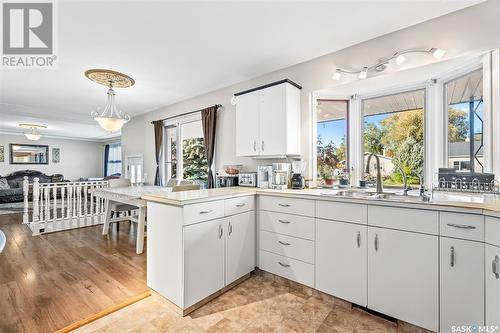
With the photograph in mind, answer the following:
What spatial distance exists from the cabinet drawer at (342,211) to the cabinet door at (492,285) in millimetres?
672

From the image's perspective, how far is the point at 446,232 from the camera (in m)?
1.43

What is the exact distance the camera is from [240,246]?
86.6 inches

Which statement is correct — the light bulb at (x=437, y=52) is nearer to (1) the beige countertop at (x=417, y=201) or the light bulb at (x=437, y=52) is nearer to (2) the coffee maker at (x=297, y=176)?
(1) the beige countertop at (x=417, y=201)

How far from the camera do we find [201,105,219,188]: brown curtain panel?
3639mm

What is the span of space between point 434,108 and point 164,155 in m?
4.48

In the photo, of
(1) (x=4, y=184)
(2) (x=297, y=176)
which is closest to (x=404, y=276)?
(2) (x=297, y=176)

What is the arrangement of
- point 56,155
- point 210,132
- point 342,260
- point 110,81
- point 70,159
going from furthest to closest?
point 70,159 → point 56,155 → point 210,132 → point 110,81 → point 342,260

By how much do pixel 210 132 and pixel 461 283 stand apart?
10.8 feet

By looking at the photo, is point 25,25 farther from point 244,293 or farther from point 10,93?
point 244,293

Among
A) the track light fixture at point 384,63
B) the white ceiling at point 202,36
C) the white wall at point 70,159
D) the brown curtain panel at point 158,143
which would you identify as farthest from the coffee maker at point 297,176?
the white wall at point 70,159

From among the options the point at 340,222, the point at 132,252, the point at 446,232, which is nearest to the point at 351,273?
the point at 340,222

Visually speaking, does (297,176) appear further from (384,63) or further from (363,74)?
(384,63)

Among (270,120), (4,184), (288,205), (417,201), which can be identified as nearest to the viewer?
(417,201)

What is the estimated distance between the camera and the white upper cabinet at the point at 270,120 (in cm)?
255
